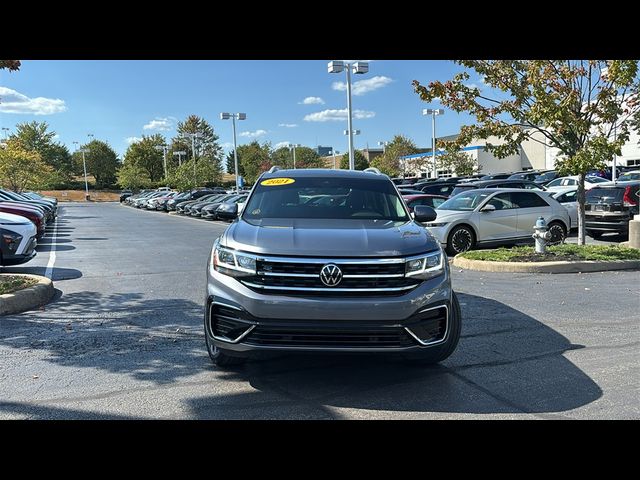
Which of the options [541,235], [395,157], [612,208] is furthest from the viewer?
[395,157]

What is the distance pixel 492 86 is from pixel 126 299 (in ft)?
25.9

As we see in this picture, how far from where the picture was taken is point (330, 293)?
4027 mm

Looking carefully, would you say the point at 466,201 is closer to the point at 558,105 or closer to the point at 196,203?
the point at 558,105

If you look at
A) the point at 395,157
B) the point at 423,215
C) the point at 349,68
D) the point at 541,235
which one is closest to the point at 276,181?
the point at 423,215

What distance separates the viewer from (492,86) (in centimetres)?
1112

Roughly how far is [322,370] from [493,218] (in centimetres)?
910

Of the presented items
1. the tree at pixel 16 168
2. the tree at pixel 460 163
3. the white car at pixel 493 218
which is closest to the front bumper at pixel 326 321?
the white car at pixel 493 218

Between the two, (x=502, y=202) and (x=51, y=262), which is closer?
(x=51, y=262)

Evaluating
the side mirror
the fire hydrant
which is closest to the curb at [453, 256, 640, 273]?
the fire hydrant

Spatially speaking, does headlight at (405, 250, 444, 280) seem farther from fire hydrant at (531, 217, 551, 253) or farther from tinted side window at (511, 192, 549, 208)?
tinted side window at (511, 192, 549, 208)

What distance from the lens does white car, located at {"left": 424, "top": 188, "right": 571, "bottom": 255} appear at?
12.6 m

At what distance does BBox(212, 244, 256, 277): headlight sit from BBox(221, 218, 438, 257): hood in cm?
6

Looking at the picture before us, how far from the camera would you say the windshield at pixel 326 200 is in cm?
538
